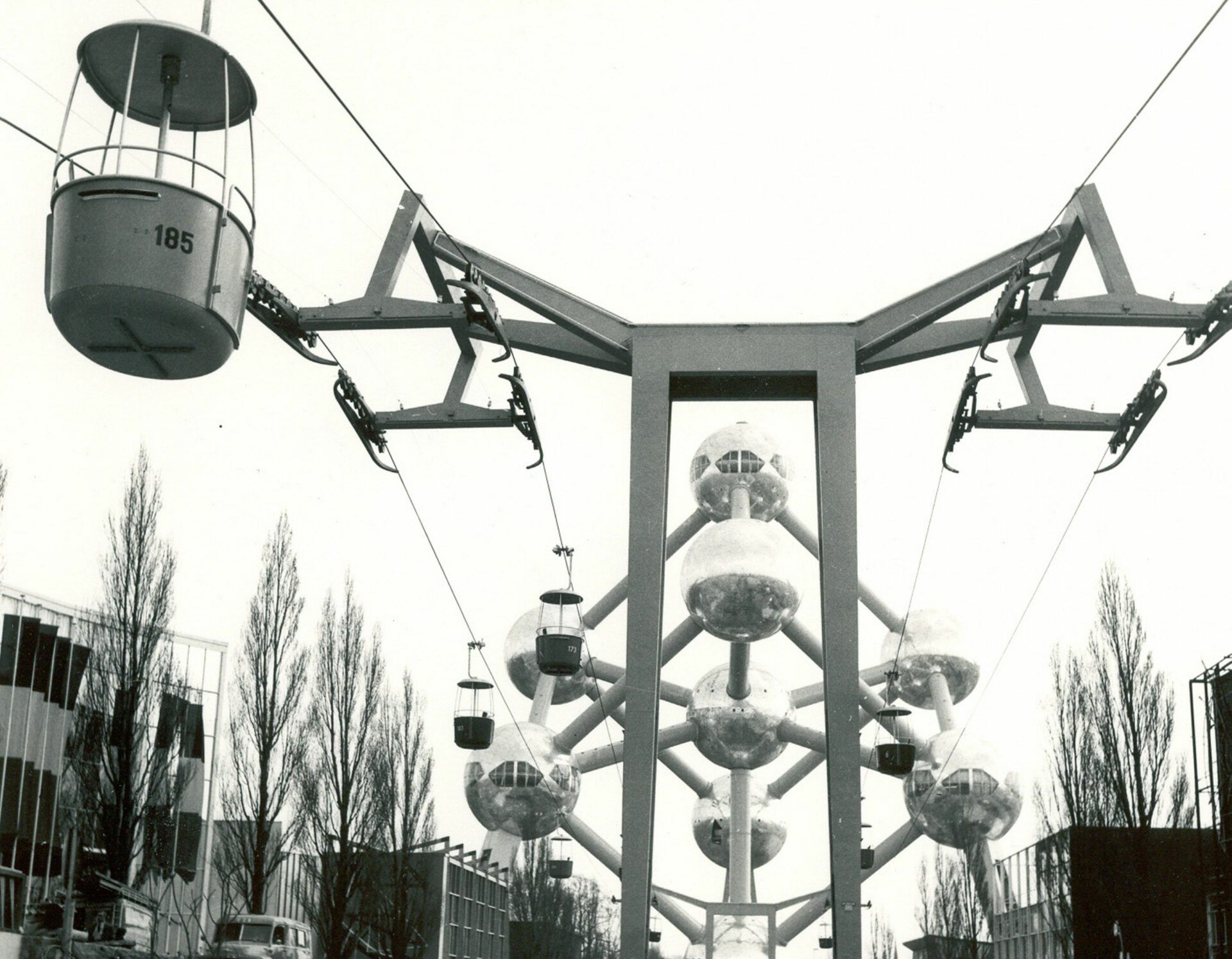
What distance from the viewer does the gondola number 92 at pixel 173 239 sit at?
316 inches

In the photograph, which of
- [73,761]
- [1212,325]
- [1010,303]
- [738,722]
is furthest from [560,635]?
[73,761]

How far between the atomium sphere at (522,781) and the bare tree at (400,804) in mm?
7348

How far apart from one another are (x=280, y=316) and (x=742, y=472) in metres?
11.1

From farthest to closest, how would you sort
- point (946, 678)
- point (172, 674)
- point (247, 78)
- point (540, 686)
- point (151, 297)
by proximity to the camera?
point (172, 674)
point (540, 686)
point (946, 678)
point (247, 78)
point (151, 297)

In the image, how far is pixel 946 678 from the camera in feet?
76.1

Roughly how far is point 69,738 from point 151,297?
2622 centimetres

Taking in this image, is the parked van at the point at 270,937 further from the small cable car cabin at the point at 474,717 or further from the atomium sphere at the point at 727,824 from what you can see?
the atomium sphere at the point at 727,824

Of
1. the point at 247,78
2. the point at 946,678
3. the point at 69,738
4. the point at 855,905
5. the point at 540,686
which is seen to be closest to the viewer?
the point at 247,78

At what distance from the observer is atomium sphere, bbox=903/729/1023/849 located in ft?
66.9

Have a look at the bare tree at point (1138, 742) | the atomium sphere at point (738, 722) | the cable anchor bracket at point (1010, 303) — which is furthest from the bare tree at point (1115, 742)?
the cable anchor bracket at point (1010, 303)

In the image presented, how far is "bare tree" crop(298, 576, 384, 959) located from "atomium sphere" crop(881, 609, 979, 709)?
1063 cm

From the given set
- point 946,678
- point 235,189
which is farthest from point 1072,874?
point 235,189

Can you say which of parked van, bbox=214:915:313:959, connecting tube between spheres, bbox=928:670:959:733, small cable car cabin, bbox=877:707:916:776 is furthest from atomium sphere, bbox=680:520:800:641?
parked van, bbox=214:915:313:959

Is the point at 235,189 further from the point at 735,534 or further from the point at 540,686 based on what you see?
the point at 540,686
